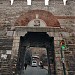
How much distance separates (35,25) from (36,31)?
2.00ft

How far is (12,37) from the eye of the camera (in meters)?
12.5

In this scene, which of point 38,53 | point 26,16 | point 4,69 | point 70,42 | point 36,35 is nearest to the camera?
point 4,69

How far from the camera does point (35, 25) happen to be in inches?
504

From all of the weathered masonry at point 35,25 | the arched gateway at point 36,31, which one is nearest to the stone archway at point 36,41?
the arched gateway at point 36,31

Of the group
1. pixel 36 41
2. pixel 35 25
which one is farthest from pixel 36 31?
pixel 36 41

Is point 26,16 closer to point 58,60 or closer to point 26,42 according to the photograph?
point 26,42

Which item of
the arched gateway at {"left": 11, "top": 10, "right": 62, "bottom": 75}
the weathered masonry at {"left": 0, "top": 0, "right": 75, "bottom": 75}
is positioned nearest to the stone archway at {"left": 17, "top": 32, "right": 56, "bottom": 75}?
the arched gateway at {"left": 11, "top": 10, "right": 62, "bottom": 75}

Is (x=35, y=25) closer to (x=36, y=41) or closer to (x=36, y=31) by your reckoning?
(x=36, y=31)

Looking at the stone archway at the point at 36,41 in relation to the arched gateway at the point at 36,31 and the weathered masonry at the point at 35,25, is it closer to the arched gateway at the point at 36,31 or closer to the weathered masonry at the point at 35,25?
the arched gateway at the point at 36,31

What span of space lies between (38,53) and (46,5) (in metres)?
37.4

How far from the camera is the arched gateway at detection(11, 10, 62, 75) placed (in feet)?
40.3

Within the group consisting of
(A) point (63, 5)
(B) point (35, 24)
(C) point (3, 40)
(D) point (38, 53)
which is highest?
(A) point (63, 5)

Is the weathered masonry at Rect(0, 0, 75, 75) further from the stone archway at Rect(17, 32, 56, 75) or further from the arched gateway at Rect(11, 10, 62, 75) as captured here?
the stone archway at Rect(17, 32, 56, 75)

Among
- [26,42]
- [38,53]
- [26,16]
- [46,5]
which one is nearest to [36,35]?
[26,42]
